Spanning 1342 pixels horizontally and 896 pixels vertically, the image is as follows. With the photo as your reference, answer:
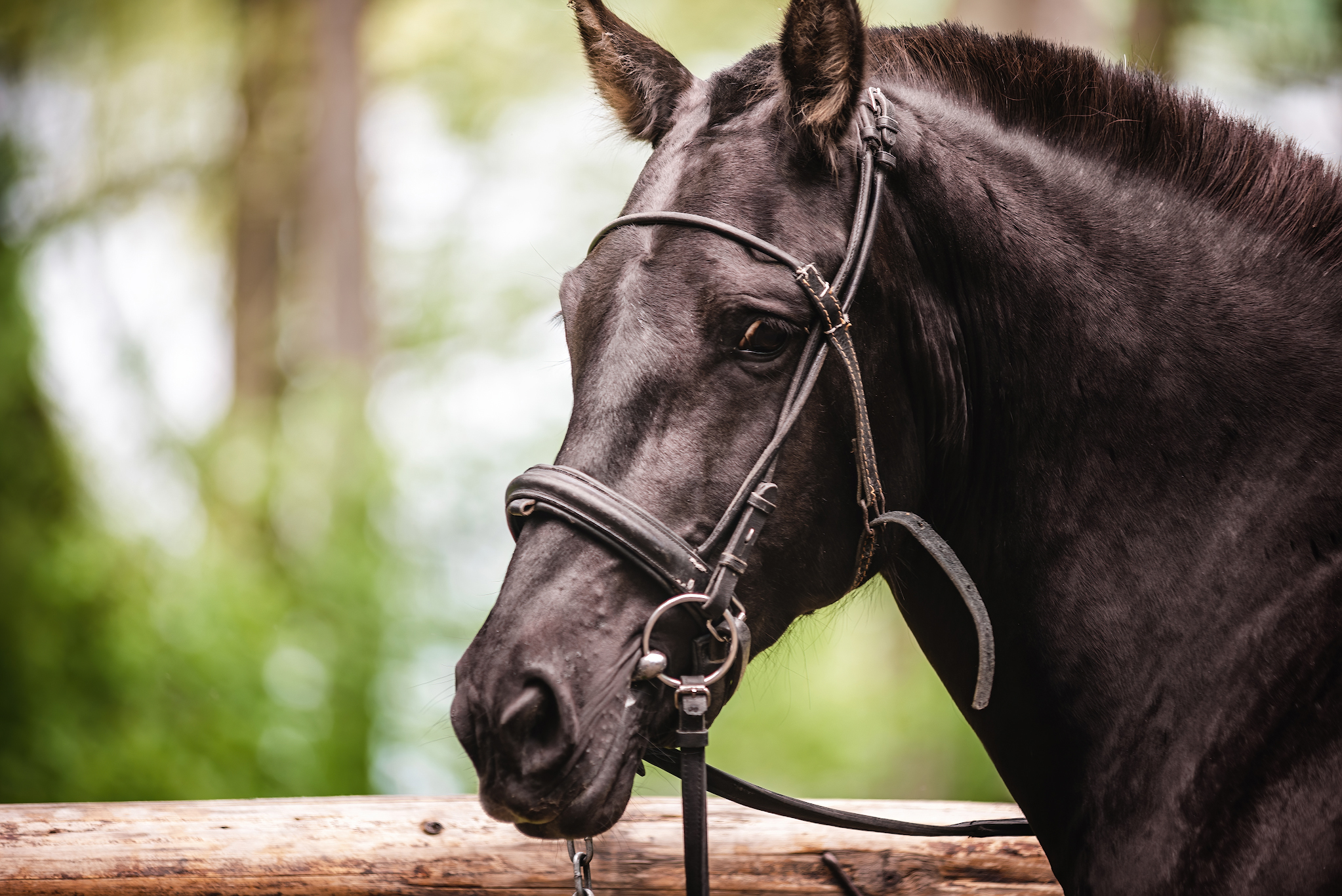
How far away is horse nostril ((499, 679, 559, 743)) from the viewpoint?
1.53 m

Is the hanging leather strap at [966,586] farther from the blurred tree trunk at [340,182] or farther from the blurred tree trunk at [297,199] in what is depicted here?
the blurred tree trunk at [340,182]

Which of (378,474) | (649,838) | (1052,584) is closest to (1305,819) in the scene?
(1052,584)

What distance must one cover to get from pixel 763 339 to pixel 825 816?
112 cm

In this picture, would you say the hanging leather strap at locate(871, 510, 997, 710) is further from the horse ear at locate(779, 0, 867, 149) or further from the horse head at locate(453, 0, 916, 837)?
the horse ear at locate(779, 0, 867, 149)

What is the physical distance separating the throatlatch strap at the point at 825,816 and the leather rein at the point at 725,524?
21cm

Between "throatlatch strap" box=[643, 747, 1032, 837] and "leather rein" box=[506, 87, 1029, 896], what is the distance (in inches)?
8.2

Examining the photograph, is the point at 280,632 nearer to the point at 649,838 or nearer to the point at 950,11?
the point at 649,838

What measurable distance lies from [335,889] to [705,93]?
220 centimetres

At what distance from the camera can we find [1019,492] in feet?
6.12

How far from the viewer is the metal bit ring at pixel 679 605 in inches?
64.0

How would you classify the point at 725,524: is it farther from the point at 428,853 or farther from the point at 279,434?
the point at 279,434

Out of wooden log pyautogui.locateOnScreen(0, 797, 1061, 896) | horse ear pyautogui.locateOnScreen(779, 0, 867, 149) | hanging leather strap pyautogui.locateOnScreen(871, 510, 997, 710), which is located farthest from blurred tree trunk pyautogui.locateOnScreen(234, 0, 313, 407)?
hanging leather strap pyautogui.locateOnScreen(871, 510, 997, 710)

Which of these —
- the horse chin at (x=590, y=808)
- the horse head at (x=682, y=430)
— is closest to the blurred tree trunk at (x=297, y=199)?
the horse head at (x=682, y=430)

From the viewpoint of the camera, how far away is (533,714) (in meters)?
1.54
